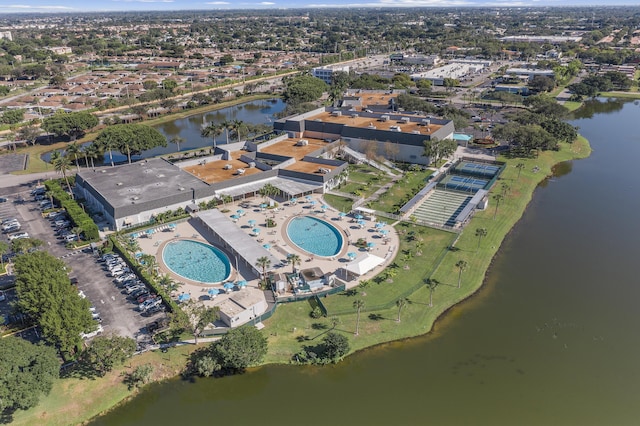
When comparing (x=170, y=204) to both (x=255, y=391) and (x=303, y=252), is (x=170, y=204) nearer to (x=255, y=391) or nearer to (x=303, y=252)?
(x=303, y=252)

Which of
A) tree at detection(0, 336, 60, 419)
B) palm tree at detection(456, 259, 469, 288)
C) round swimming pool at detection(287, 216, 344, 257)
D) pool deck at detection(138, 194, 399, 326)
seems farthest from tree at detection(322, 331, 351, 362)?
tree at detection(0, 336, 60, 419)

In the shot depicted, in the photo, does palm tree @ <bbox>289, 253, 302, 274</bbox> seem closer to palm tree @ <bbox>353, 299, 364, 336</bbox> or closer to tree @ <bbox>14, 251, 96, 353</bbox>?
palm tree @ <bbox>353, 299, 364, 336</bbox>

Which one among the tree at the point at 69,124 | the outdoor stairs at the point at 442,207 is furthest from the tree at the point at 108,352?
the tree at the point at 69,124

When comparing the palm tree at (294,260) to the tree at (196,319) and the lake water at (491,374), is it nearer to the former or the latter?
the tree at (196,319)

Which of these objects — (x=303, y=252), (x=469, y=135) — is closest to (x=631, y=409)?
(x=303, y=252)

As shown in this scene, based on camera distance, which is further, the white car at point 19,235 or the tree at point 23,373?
the white car at point 19,235

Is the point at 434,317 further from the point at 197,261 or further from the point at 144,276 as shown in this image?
the point at 144,276

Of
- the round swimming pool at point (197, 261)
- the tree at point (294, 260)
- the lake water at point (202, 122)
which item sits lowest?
the lake water at point (202, 122)
